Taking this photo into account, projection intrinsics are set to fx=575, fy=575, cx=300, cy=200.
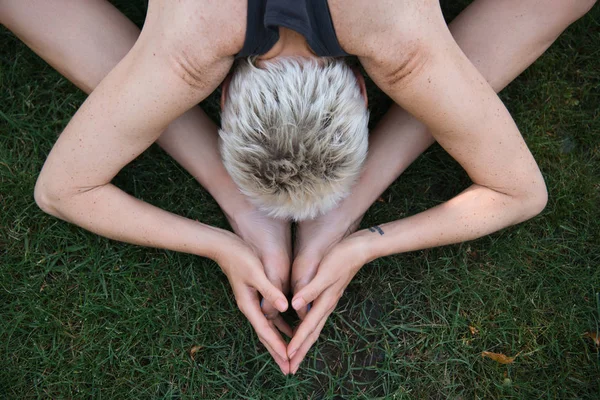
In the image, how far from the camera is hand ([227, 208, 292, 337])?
208 centimetres

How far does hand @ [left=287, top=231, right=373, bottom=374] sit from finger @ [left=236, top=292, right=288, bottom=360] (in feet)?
0.10

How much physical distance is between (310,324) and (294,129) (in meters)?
0.76

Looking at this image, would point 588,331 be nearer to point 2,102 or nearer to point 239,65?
point 239,65

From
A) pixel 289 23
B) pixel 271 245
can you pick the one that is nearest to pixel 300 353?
pixel 271 245

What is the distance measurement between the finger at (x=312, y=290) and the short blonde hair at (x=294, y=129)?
386mm

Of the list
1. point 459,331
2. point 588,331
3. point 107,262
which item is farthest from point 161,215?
point 588,331

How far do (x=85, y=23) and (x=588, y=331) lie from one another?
2.25 meters

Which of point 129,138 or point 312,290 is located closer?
point 129,138

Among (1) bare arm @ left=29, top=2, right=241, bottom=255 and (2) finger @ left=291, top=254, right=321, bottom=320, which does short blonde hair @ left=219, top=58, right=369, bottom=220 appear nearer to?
(1) bare arm @ left=29, top=2, right=241, bottom=255

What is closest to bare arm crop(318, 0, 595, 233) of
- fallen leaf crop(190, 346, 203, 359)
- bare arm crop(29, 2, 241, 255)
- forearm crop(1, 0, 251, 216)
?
forearm crop(1, 0, 251, 216)

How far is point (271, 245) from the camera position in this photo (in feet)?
6.91

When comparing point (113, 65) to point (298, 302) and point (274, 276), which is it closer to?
point (274, 276)

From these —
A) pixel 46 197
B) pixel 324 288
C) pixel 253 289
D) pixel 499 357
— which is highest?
pixel 46 197

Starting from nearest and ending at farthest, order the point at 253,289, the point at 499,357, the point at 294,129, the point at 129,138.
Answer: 1. the point at 294,129
2. the point at 129,138
3. the point at 253,289
4. the point at 499,357
